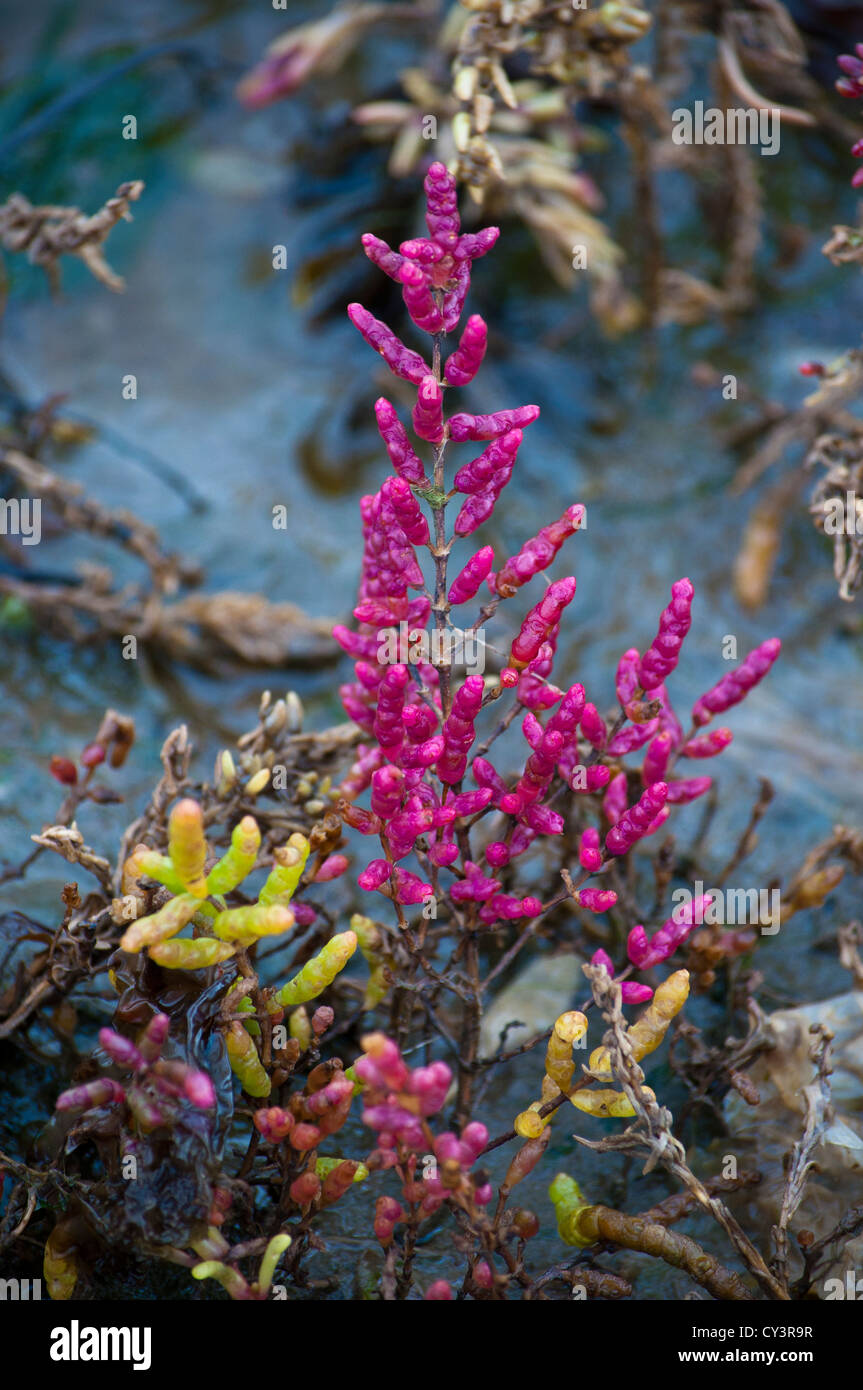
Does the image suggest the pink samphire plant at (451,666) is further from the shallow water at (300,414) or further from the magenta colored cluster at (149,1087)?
the shallow water at (300,414)

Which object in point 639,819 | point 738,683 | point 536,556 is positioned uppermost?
point 536,556

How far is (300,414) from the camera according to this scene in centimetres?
370

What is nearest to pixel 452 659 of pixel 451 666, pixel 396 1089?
pixel 451 666

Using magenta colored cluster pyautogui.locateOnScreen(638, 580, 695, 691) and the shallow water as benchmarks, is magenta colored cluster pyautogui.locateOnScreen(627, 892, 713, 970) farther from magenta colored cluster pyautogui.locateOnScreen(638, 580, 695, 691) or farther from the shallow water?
the shallow water

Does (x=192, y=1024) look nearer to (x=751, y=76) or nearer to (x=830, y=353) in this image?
(x=830, y=353)

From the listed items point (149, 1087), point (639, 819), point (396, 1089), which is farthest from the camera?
point (639, 819)

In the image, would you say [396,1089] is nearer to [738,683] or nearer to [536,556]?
[536,556]

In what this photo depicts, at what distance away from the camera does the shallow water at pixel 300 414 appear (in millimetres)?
2953

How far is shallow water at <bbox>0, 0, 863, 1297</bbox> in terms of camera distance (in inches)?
116

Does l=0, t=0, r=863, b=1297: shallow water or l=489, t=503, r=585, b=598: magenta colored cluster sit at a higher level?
l=0, t=0, r=863, b=1297: shallow water

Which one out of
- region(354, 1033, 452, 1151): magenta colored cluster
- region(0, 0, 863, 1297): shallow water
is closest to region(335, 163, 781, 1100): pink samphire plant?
region(354, 1033, 452, 1151): magenta colored cluster

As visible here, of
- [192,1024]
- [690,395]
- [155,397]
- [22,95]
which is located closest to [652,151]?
[690,395]

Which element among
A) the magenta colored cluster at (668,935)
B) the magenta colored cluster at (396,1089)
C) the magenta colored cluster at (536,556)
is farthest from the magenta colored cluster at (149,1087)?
the magenta colored cluster at (536,556)
